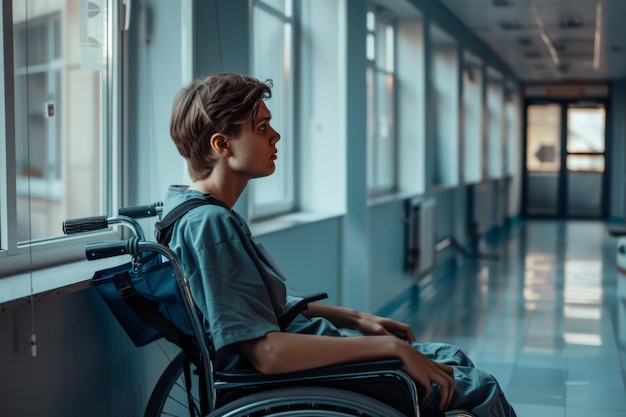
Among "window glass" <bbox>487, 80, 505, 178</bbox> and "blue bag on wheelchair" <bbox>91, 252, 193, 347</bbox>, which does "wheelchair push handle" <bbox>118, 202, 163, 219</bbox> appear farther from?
"window glass" <bbox>487, 80, 505, 178</bbox>

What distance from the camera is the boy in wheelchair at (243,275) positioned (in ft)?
5.46

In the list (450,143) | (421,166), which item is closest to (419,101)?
(421,166)

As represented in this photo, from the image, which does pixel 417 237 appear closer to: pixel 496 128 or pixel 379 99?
pixel 379 99

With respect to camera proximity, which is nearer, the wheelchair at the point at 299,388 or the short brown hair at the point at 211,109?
the wheelchair at the point at 299,388

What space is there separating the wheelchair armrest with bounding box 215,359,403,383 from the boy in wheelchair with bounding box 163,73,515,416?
16mm

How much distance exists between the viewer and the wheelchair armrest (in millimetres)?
1652

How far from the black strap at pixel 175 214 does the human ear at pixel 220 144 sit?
107mm

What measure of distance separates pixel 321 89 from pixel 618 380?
2.34m

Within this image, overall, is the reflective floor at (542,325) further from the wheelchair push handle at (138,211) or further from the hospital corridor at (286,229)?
the wheelchair push handle at (138,211)

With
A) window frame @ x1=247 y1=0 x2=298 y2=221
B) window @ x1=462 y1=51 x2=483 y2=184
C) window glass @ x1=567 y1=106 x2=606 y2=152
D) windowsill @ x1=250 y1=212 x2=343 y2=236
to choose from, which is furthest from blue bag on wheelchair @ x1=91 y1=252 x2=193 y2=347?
window glass @ x1=567 y1=106 x2=606 y2=152

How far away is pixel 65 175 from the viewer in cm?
1021

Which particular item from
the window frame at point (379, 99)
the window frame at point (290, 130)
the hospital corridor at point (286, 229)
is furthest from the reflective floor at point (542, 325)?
the window frame at point (290, 130)

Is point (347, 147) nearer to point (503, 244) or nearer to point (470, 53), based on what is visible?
point (470, 53)

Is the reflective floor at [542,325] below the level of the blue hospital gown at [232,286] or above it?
below
